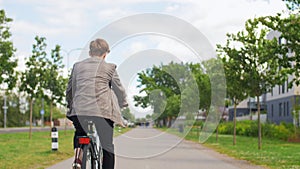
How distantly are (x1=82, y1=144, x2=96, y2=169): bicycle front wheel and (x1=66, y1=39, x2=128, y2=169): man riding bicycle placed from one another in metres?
0.07

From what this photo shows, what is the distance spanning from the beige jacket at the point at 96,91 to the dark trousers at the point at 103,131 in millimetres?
102

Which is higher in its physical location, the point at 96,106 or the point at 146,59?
the point at 146,59

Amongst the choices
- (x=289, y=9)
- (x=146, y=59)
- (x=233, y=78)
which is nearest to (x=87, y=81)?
(x=146, y=59)

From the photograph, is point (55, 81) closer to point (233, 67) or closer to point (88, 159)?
point (233, 67)

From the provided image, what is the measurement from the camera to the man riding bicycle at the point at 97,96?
6.33 meters

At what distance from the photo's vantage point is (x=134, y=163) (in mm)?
13570

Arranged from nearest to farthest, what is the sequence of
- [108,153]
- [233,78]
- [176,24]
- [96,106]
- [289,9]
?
[96,106] < [108,153] < [176,24] < [289,9] < [233,78]

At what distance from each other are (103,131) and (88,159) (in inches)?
16.4

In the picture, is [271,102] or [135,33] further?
[271,102]

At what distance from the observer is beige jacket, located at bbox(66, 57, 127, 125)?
632cm

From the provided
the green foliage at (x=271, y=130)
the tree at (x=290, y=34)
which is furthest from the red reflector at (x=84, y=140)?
the green foliage at (x=271, y=130)

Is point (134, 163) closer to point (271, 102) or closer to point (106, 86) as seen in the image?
point (106, 86)

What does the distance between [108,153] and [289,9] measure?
379 inches

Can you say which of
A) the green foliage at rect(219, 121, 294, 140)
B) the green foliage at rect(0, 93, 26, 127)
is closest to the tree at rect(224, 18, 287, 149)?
the green foliage at rect(219, 121, 294, 140)
